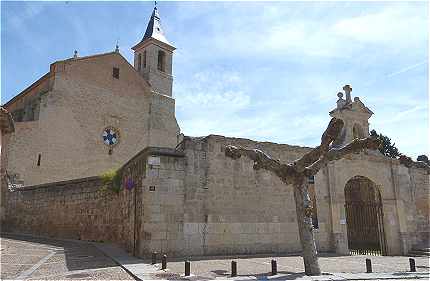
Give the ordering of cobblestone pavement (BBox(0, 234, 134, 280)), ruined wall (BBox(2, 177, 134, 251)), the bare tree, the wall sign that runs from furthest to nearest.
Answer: the wall sign < ruined wall (BBox(2, 177, 134, 251)) < the bare tree < cobblestone pavement (BBox(0, 234, 134, 280))

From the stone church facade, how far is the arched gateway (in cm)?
5

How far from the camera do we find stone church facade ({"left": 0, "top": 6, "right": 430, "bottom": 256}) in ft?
37.0

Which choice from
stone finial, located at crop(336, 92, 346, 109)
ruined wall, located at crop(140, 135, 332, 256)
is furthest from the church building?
stone finial, located at crop(336, 92, 346, 109)

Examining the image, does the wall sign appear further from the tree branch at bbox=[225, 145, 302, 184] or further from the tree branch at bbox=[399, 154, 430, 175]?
the tree branch at bbox=[399, 154, 430, 175]

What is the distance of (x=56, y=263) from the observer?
30.6ft

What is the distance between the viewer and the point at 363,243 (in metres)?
16.5

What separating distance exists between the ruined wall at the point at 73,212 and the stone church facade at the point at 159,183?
6cm

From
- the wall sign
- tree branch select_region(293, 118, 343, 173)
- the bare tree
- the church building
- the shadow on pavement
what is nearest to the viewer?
the bare tree

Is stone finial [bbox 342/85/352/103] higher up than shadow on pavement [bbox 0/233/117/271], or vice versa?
stone finial [bbox 342/85/352/103]

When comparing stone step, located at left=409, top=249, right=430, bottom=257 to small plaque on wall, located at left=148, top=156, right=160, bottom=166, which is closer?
small plaque on wall, located at left=148, top=156, right=160, bottom=166

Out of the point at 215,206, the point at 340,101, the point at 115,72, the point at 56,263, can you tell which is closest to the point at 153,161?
the point at 215,206

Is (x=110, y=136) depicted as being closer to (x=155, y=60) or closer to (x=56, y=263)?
(x=155, y=60)

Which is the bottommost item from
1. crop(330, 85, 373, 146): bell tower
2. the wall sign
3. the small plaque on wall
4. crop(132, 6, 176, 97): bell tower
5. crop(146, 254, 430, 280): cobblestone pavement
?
crop(146, 254, 430, 280): cobblestone pavement

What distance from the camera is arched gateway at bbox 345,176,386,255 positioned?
15484 millimetres
